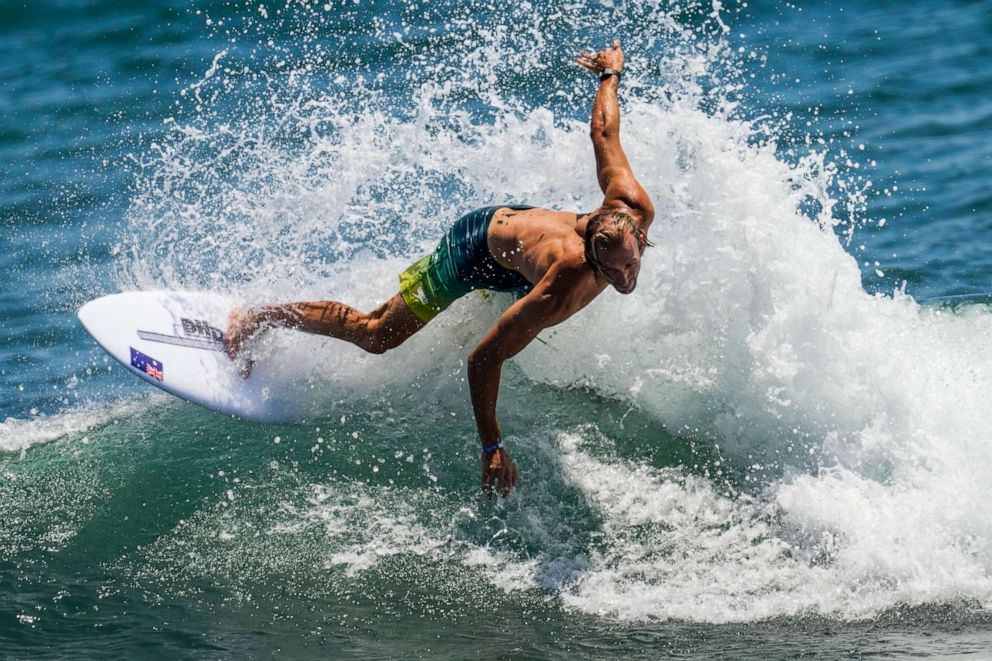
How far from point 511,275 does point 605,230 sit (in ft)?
3.65

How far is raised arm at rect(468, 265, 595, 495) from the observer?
188 inches

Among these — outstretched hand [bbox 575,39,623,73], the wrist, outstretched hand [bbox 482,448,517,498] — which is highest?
outstretched hand [bbox 575,39,623,73]

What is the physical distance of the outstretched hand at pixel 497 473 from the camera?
494cm

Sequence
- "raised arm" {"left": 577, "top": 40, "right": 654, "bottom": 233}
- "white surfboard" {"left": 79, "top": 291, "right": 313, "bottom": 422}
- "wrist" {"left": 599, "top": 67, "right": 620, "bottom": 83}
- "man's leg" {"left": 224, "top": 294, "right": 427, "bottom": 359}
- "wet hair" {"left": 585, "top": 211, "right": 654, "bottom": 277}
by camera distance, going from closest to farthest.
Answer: "wet hair" {"left": 585, "top": 211, "right": 654, "bottom": 277}, "raised arm" {"left": 577, "top": 40, "right": 654, "bottom": 233}, "wrist" {"left": 599, "top": 67, "right": 620, "bottom": 83}, "man's leg" {"left": 224, "top": 294, "right": 427, "bottom": 359}, "white surfboard" {"left": 79, "top": 291, "right": 313, "bottom": 422}

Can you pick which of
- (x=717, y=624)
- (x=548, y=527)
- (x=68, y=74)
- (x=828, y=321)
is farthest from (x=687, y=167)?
(x=68, y=74)

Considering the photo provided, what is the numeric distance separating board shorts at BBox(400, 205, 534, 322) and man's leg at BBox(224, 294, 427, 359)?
106 millimetres

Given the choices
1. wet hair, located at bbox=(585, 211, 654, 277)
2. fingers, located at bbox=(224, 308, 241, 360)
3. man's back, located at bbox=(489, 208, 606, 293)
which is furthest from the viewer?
fingers, located at bbox=(224, 308, 241, 360)

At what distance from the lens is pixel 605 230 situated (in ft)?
14.9

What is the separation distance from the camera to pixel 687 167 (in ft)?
19.4

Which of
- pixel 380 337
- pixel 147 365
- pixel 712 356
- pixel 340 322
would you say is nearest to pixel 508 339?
pixel 380 337

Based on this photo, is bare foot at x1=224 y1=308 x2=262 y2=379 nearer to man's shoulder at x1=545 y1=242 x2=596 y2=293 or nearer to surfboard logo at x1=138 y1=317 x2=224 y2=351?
surfboard logo at x1=138 y1=317 x2=224 y2=351

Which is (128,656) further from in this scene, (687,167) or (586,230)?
(687,167)

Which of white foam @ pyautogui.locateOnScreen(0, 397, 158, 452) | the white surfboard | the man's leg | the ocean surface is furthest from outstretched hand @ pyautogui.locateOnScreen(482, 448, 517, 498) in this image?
white foam @ pyautogui.locateOnScreen(0, 397, 158, 452)

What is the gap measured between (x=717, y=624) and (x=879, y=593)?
705 millimetres
